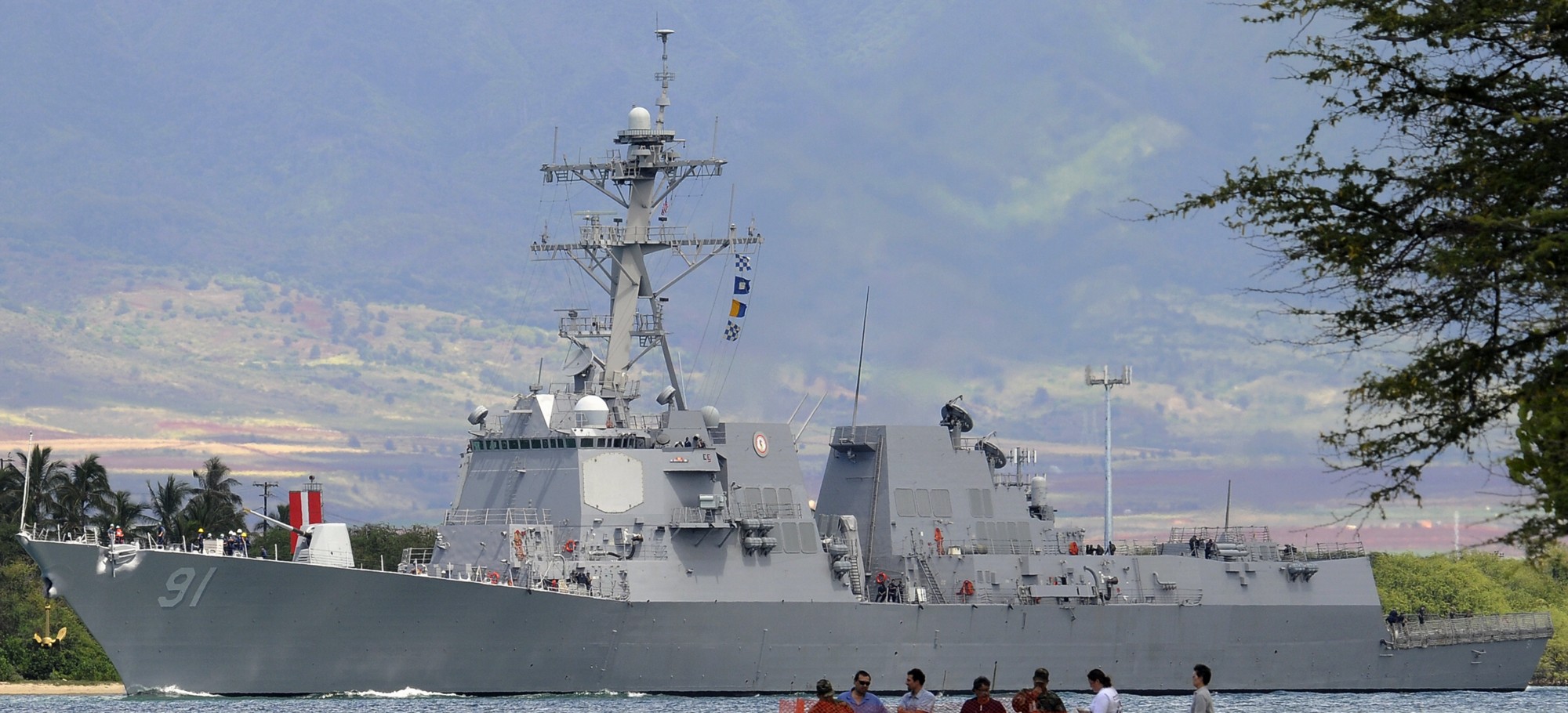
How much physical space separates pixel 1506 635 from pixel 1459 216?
3721 centimetres

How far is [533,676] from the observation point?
110 ft

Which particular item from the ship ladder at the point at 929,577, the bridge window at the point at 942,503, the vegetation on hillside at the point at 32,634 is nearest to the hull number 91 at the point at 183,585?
the vegetation on hillside at the point at 32,634

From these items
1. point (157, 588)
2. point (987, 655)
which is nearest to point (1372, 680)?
point (987, 655)

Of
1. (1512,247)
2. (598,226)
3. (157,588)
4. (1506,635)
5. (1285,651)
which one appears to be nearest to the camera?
(1512,247)

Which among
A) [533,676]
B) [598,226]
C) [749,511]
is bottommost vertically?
[533,676]

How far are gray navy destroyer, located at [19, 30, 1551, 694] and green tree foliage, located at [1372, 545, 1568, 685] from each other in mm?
18002

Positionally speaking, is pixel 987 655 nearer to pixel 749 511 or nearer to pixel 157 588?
pixel 749 511

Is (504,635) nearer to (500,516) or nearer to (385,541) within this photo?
Answer: (500,516)

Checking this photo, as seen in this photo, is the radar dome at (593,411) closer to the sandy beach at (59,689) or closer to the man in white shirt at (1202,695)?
the sandy beach at (59,689)

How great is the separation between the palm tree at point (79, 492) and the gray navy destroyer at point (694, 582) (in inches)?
806

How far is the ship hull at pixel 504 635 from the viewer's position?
31.8 m

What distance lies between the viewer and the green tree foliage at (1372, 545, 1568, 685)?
61.8 m

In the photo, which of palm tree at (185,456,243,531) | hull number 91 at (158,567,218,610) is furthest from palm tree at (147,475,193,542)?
hull number 91 at (158,567,218,610)

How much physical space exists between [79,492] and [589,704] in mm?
26490
